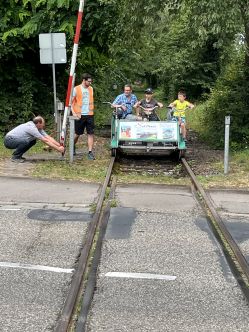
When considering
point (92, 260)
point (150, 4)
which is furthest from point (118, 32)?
point (92, 260)

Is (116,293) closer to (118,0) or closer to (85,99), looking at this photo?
(85,99)

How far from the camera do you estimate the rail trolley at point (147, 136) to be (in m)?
12.6

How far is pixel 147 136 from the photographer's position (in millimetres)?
12609

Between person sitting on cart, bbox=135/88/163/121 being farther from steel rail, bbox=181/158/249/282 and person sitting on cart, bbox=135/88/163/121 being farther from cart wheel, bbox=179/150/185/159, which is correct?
steel rail, bbox=181/158/249/282

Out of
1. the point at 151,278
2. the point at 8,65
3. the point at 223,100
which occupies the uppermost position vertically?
the point at 8,65

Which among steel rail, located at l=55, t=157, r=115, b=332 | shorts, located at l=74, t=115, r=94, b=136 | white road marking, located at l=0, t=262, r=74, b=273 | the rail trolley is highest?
shorts, located at l=74, t=115, r=94, b=136

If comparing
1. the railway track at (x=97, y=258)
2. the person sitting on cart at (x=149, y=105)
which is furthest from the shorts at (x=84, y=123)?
the railway track at (x=97, y=258)

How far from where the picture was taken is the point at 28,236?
6.43 meters

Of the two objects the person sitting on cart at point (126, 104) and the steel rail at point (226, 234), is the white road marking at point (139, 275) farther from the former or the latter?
the person sitting on cart at point (126, 104)

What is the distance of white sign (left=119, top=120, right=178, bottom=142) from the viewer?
1262 centimetres

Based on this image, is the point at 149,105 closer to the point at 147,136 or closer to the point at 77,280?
the point at 147,136

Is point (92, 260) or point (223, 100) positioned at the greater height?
point (223, 100)

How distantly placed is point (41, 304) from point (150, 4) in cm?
1011

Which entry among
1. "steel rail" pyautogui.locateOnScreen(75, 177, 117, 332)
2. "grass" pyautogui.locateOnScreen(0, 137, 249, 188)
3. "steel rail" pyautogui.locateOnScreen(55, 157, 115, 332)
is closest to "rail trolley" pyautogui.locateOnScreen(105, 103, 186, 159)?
"grass" pyautogui.locateOnScreen(0, 137, 249, 188)
